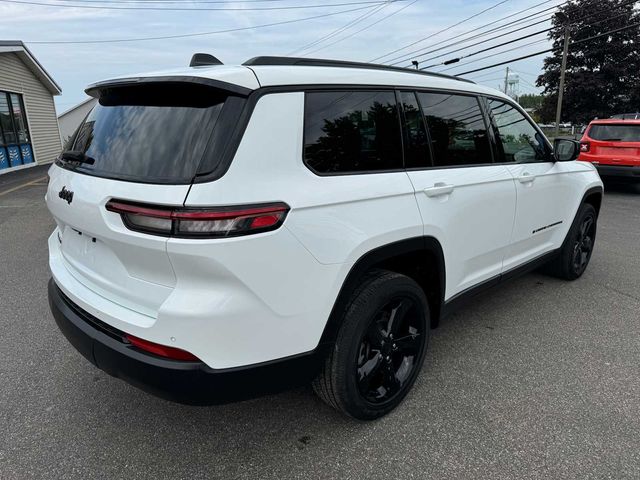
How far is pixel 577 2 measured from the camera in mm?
27047

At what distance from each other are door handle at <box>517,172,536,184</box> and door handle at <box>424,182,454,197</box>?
39.0 inches

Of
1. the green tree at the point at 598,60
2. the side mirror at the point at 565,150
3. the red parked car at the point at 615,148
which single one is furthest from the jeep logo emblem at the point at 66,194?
the green tree at the point at 598,60

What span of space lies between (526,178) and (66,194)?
3.04 metres

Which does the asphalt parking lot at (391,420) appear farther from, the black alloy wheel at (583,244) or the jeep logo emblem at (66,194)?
the jeep logo emblem at (66,194)

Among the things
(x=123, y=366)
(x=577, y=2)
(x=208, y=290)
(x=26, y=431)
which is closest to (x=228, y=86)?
(x=208, y=290)

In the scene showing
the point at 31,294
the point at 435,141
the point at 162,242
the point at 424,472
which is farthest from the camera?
the point at 31,294

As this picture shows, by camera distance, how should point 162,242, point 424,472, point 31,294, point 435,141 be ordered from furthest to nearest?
point 31,294, point 435,141, point 424,472, point 162,242

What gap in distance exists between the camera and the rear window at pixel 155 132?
6.15 feet

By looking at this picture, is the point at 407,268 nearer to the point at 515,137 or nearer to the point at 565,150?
the point at 515,137

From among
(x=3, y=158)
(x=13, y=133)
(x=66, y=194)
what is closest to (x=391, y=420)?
(x=66, y=194)

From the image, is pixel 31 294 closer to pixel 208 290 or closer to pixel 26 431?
pixel 26 431

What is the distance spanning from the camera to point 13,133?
53.0 feet

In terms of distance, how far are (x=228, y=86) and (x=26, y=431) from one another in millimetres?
2086

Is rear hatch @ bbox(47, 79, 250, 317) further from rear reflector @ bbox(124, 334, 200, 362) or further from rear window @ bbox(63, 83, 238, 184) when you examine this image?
rear reflector @ bbox(124, 334, 200, 362)
